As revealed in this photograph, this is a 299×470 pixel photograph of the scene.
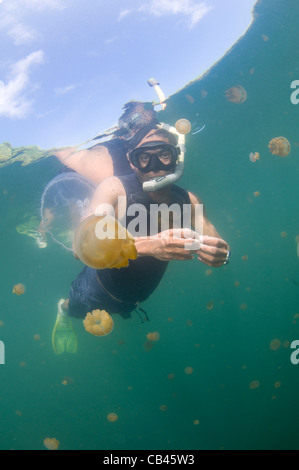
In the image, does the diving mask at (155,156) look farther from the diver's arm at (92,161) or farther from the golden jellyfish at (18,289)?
the golden jellyfish at (18,289)

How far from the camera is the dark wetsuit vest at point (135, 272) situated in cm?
367

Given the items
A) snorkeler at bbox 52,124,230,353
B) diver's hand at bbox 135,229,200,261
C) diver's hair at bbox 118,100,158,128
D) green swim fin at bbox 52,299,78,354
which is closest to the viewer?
diver's hand at bbox 135,229,200,261

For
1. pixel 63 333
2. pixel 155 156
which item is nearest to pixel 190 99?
pixel 155 156

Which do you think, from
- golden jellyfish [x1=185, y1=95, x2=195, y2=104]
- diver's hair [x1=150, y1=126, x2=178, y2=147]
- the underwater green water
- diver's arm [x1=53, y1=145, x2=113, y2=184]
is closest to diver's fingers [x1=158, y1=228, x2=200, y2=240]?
diver's hair [x1=150, y1=126, x2=178, y2=147]

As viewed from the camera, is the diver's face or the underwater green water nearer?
the diver's face

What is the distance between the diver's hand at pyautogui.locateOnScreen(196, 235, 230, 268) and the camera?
8.52 ft

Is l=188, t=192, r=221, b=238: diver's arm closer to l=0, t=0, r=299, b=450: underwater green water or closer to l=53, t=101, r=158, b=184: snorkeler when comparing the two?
l=53, t=101, r=158, b=184: snorkeler

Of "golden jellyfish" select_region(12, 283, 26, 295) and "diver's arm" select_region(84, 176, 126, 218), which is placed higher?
"golden jellyfish" select_region(12, 283, 26, 295)

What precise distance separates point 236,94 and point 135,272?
11.9 m

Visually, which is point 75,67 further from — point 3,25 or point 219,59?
point 219,59

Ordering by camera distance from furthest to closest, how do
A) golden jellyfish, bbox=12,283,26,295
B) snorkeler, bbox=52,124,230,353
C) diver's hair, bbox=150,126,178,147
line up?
golden jellyfish, bbox=12,283,26,295, diver's hair, bbox=150,126,178,147, snorkeler, bbox=52,124,230,353

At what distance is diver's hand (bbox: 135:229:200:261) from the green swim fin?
14.0 ft

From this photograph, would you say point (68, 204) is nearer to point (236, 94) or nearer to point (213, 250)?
point (213, 250)

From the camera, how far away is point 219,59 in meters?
8.55
